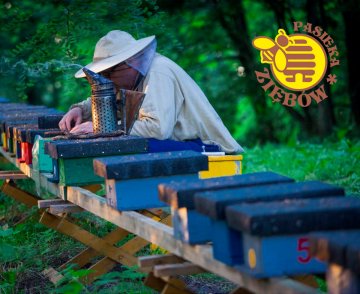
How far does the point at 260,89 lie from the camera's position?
12500 mm

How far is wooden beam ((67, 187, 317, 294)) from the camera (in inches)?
118

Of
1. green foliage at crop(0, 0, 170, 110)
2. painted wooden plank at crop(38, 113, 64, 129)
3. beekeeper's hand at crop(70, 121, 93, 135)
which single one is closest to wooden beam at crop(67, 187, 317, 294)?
beekeeper's hand at crop(70, 121, 93, 135)

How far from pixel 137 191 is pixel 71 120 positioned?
6.74ft

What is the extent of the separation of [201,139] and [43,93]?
11543mm

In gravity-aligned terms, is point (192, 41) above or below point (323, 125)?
above

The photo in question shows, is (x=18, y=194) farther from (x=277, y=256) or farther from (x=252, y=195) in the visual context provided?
(x=277, y=256)

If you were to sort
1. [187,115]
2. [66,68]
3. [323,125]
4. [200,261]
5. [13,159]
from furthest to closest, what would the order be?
[323,125]
[66,68]
[13,159]
[187,115]
[200,261]

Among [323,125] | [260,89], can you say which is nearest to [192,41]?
[260,89]

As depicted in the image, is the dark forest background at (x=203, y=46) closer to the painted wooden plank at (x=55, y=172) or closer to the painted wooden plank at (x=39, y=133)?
the painted wooden plank at (x=39, y=133)

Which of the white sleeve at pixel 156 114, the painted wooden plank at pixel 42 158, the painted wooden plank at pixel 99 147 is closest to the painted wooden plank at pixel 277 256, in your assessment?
the painted wooden plank at pixel 99 147

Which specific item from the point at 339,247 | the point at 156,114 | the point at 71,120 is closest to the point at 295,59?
the point at 71,120

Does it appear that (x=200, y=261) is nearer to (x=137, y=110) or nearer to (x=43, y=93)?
(x=137, y=110)

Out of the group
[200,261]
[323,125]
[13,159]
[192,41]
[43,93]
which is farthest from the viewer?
[43,93]

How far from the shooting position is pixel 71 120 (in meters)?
6.13
